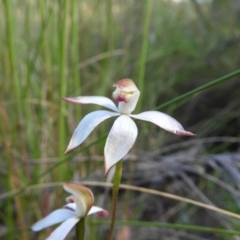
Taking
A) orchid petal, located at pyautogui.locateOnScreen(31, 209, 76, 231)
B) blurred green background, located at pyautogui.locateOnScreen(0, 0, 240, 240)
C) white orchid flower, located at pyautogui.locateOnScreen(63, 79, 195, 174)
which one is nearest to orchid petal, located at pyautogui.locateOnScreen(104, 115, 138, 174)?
white orchid flower, located at pyautogui.locateOnScreen(63, 79, 195, 174)

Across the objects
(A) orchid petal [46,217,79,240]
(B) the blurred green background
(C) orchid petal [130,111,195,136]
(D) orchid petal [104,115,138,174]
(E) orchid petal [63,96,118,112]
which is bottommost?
(A) orchid petal [46,217,79,240]

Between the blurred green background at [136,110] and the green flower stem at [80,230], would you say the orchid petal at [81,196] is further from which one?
the blurred green background at [136,110]

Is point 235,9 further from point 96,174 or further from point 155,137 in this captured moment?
point 96,174

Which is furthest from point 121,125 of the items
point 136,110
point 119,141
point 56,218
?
Result: point 136,110

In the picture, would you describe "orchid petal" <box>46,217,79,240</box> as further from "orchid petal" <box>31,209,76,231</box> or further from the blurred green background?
the blurred green background

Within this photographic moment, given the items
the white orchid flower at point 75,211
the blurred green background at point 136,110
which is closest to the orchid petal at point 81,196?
the white orchid flower at point 75,211

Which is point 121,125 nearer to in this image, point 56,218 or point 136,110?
point 56,218
